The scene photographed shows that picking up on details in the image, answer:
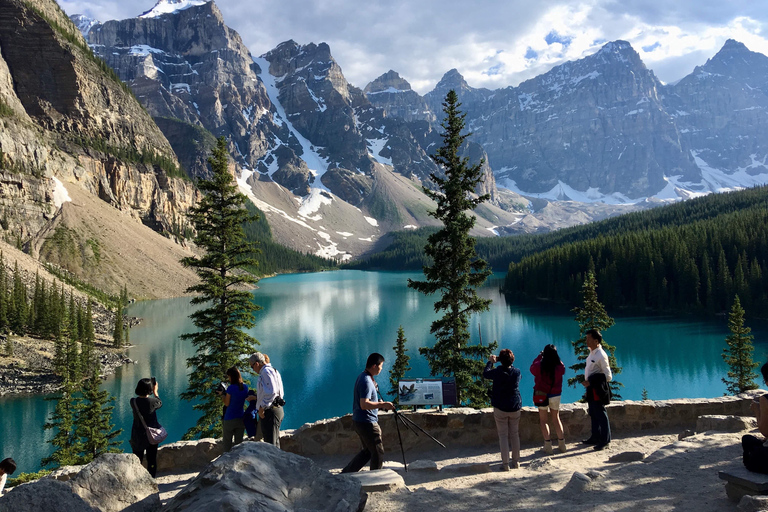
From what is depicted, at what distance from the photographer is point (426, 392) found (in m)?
11.3

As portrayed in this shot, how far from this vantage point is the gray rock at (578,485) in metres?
7.14

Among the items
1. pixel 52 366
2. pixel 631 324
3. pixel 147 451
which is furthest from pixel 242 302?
pixel 631 324

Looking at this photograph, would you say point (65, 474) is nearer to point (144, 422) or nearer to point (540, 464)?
point (144, 422)

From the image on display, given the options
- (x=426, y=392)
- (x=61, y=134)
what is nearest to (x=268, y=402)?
(x=426, y=392)

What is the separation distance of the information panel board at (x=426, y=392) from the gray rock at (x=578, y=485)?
406cm

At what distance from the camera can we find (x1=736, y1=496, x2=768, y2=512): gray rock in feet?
18.1

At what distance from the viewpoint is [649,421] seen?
1139 cm

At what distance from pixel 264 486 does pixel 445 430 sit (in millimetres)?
6444

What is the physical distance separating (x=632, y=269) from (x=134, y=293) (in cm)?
9252

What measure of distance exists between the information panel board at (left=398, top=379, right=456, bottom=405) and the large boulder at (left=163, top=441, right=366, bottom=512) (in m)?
4.97

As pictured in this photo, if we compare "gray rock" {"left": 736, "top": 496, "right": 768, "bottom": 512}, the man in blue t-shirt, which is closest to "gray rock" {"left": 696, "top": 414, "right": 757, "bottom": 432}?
"gray rock" {"left": 736, "top": 496, "right": 768, "bottom": 512}

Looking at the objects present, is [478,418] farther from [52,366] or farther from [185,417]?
[52,366]

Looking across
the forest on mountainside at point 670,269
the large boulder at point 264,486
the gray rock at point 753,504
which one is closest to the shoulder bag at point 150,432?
the large boulder at point 264,486

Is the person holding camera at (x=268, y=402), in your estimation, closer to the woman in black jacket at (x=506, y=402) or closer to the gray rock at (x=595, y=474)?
the woman in black jacket at (x=506, y=402)
